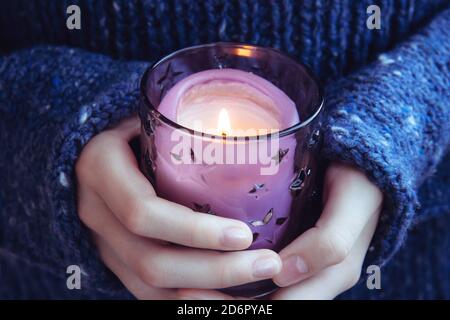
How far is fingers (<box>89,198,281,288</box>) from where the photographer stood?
1.38ft

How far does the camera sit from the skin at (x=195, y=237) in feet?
1.37

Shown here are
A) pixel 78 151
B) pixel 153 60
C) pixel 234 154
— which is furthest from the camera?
pixel 153 60

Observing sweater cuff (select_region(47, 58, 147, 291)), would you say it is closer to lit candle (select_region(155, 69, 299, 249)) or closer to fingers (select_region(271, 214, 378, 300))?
lit candle (select_region(155, 69, 299, 249))

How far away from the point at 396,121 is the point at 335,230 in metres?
0.13

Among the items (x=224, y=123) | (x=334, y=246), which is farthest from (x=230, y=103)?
(x=334, y=246)

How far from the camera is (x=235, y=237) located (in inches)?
15.9

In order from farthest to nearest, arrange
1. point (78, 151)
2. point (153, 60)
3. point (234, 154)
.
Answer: point (153, 60), point (78, 151), point (234, 154)

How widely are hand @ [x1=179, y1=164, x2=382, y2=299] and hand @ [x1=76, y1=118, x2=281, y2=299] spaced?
3 centimetres

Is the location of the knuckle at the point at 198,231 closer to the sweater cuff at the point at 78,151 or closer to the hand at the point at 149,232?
the hand at the point at 149,232

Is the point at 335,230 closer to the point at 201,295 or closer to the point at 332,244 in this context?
the point at 332,244

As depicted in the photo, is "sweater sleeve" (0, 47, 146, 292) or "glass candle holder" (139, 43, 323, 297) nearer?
"glass candle holder" (139, 43, 323, 297)

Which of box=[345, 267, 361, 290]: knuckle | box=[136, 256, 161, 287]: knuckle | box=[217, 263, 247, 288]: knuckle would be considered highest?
box=[217, 263, 247, 288]: knuckle

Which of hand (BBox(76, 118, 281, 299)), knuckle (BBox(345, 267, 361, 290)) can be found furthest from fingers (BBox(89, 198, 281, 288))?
knuckle (BBox(345, 267, 361, 290))

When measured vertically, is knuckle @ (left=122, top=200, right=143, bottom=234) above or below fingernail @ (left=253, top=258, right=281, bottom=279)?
above
